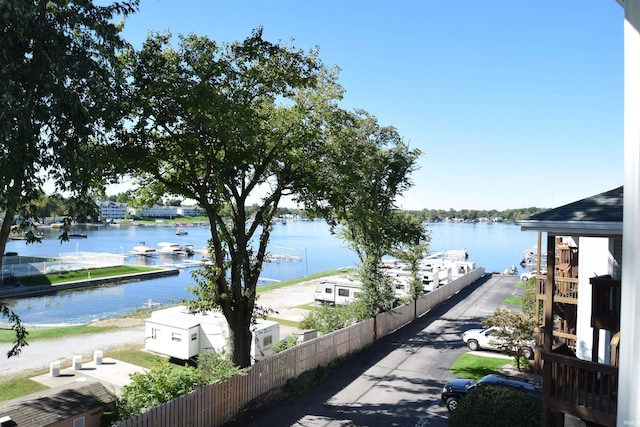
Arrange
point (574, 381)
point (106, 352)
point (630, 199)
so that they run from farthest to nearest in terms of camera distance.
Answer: point (106, 352), point (574, 381), point (630, 199)

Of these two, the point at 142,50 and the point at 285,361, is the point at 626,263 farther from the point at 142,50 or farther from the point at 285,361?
the point at 285,361

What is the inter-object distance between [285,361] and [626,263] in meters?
14.0

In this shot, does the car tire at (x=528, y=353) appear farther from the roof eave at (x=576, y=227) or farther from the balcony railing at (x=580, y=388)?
the roof eave at (x=576, y=227)

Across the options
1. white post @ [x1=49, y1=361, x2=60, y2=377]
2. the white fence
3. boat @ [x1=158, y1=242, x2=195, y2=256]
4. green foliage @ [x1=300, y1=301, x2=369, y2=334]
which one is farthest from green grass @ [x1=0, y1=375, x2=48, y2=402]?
boat @ [x1=158, y1=242, x2=195, y2=256]

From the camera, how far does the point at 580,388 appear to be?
8.27m

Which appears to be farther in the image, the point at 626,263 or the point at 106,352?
the point at 106,352

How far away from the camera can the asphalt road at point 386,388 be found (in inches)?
539

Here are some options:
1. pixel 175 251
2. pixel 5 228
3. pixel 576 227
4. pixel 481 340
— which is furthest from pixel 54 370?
pixel 175 251

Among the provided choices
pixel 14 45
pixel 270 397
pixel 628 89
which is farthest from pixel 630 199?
pixel 270 397

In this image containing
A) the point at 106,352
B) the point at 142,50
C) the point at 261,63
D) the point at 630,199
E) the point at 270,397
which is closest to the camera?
the point at 630,199

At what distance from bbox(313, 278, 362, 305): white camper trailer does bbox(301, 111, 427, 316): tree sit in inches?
296

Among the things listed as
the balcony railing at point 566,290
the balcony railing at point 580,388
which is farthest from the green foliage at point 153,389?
the balcony railing at point 566,290

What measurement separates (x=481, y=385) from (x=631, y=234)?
10671mm

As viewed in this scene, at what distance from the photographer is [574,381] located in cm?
826
